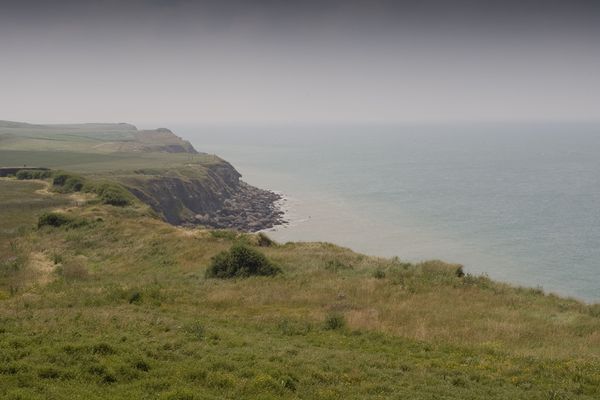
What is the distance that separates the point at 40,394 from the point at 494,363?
1539 centimetres

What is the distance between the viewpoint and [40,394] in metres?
12.6

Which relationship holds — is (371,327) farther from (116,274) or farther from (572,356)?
(116,274)

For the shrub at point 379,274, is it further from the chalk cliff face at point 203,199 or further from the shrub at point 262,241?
the chalk cliff face at point 203,199

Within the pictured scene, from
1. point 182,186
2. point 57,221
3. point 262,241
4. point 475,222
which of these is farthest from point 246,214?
point 262,241

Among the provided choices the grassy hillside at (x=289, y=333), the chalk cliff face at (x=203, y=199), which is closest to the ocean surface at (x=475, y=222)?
the chalk cliff face at (x=203, y=199)

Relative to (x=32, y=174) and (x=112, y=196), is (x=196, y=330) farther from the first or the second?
(x=32, y=174)

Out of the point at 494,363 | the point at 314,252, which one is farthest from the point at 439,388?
the point at 314,252

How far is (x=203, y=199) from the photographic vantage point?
444 feet

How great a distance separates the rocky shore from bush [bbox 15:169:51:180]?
34.4m

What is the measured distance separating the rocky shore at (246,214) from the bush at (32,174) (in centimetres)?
3442

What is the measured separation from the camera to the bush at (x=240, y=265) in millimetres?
36094

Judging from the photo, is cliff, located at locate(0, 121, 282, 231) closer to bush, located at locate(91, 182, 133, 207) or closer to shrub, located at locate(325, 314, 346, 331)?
bush, located at locate(91, 182, 133, 207)

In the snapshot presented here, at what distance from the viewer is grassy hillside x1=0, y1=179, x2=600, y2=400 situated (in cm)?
1502

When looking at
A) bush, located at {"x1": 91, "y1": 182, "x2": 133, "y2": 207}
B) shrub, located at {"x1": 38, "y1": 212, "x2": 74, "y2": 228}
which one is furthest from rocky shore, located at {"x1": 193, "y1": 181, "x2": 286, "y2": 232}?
shrub, located at {"x1": 38, "y1": 212, "x2": 74, "y2": 228}
